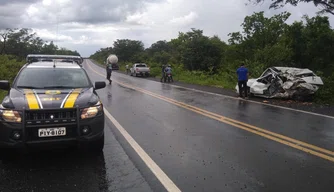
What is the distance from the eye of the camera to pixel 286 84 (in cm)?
1316

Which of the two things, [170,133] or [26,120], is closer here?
[26,120]

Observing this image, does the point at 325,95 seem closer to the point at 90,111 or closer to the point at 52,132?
the point at 90,111

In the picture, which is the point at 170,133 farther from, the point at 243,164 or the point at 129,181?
the point at 129,181

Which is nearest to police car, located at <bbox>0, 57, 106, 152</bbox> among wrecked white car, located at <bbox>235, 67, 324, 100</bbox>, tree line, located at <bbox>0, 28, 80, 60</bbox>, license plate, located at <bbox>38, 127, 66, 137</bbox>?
license plate, located at <bbox>38, 127, 66, 137</bbox>

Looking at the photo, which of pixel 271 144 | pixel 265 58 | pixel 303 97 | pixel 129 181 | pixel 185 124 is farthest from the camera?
pixel 265 58

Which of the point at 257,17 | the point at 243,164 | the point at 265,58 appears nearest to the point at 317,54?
the point at 265,58

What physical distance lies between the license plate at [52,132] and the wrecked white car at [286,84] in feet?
35.1

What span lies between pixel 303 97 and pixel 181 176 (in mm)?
9994

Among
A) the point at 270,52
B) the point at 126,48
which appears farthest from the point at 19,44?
the point at 270,52

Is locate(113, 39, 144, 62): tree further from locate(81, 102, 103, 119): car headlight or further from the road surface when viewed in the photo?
locate(81, 102, 103, 119): car headlight

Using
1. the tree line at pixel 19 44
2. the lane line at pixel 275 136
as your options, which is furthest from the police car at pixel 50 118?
the tree line at pixel 19 44

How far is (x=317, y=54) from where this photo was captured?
3684cm

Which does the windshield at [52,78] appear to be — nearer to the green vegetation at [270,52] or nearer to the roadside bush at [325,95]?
the roadside bush at [325,95]

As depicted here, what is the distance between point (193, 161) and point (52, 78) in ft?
11.1
